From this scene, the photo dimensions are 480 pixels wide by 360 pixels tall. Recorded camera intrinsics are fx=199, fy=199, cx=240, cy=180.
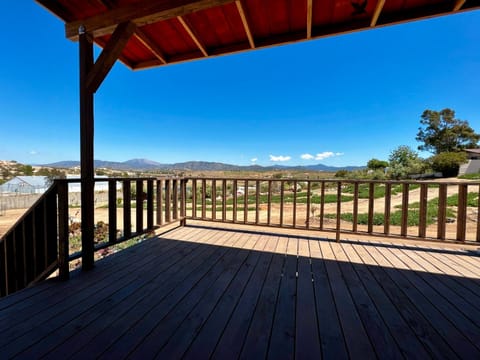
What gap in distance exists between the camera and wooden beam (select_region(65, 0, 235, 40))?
73.0 inches

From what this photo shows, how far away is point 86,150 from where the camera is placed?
2047 mm

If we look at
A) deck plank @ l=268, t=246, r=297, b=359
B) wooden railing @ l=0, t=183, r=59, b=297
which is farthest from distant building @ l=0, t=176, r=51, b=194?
deck plank @ l=268, t=246, r=297, b=359

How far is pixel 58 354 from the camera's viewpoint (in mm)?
1046

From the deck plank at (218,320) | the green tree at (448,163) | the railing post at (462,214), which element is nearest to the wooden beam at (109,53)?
the deck plank at (218,320)

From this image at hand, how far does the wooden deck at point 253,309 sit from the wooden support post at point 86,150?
11.0 inches

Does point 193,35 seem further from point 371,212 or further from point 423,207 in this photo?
point 423,207

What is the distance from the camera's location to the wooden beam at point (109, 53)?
199cm

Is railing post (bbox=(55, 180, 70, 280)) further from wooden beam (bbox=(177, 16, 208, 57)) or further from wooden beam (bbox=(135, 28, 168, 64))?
wooden beam (bbox=(177, 16, 208, 57))

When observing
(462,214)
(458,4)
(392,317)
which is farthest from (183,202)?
(458,4)

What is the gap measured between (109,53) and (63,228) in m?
1.75

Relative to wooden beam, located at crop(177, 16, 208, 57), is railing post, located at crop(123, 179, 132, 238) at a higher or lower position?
lower

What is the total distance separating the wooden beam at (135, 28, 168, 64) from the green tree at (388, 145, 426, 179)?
19084mm

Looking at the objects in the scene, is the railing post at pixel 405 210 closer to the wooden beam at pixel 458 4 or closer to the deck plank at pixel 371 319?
the deck plank at pixel 371 319

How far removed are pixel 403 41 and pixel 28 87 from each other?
64.7 ft
